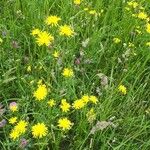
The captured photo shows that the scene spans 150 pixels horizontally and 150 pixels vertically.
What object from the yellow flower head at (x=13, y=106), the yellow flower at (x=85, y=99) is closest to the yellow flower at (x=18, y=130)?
the yellow flower head at (x=13, y=106)

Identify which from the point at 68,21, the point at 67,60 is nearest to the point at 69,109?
the point at 67,60

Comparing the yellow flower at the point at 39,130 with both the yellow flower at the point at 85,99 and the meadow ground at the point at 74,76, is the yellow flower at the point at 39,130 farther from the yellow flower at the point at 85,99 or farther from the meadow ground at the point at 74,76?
the yellow flower at the point at 85,99

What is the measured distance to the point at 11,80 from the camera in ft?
6.89

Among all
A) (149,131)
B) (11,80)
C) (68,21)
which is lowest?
(149,131)

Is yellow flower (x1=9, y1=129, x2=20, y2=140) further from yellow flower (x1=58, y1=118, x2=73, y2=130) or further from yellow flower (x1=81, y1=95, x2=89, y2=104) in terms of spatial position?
yellow flower (x1=81, y1=95, x2=89, y2=104)

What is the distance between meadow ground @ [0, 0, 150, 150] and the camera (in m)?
1.93

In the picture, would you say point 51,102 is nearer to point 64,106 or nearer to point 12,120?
→ point 64,106

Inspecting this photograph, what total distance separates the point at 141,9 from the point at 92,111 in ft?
3.63

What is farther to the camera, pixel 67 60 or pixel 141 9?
pixel 141 9

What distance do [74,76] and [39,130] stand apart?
407 millimetres

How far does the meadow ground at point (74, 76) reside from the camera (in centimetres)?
193

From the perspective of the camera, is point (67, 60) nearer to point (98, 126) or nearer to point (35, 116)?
point (35, 116)

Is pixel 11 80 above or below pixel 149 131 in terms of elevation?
above

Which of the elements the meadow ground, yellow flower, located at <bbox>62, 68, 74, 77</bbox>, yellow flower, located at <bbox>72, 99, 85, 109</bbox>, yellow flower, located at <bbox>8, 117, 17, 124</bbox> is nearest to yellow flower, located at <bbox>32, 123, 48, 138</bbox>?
the meadow ground
